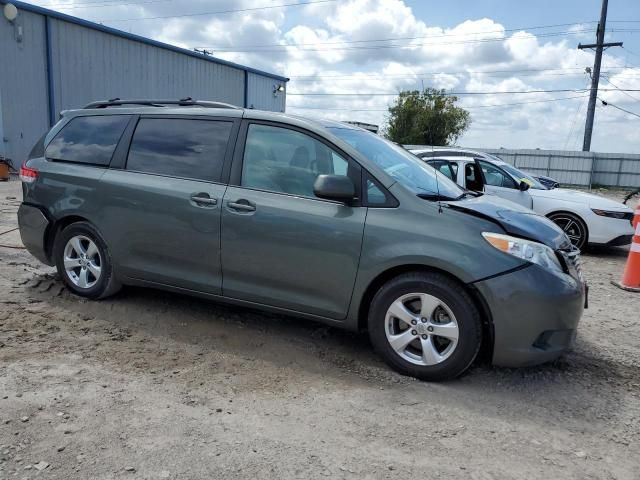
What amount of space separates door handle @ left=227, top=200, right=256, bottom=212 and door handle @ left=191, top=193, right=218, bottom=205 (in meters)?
0.15

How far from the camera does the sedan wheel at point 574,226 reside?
864 centimetres

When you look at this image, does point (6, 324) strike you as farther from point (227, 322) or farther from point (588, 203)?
point (588, 203)

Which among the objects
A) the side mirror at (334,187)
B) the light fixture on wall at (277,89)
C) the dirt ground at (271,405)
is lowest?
the dirt ground at (271,405)

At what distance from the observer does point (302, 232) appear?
380 cm

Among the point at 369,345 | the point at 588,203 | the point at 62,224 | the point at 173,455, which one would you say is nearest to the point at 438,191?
the point at 369,345

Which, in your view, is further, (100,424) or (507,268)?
(507,268)

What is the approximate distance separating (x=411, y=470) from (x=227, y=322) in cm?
235

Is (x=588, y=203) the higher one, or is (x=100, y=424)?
(x=588, y=203)

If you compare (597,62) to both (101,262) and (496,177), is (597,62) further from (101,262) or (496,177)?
(101,262)

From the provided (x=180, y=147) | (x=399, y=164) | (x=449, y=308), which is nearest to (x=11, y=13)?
(x=180, y=147)

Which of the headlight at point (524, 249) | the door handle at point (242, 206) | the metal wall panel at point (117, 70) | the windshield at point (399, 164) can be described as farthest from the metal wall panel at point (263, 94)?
the headlight at point (524, 249)

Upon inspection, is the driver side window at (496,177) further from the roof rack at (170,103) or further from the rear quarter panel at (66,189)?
the rear quarter panel at (66,189)

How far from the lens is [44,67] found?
1702 cm

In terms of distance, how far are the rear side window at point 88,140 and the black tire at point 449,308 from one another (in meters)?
2.83
